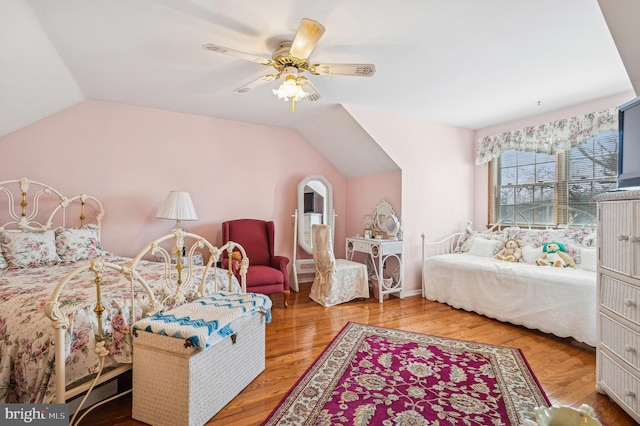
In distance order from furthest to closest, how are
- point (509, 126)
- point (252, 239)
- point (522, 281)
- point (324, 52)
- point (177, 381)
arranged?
point (509, 126)
point (252, 239)
point (522, 281)
point (324, 52)
point (177, 381)

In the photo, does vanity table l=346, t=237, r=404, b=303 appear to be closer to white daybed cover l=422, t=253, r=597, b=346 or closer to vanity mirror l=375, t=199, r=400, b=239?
vanity mirror l=375, t=199, r=400, b=239

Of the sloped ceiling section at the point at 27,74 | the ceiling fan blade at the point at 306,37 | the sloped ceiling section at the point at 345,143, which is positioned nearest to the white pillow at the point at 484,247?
the sloped ceiling section at the point at 345,143

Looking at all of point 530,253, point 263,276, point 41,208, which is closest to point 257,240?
point 263,276

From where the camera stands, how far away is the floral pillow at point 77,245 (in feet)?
9.21

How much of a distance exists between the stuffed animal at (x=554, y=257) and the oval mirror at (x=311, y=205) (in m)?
2.64

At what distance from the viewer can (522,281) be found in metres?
2.98

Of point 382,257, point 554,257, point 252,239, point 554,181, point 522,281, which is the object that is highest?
point 554,181

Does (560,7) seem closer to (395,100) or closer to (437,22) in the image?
(437,22)

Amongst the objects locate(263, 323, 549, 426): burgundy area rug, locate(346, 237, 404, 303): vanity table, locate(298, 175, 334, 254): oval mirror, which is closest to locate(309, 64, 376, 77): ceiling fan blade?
locate(263, 323, 549, 426): burgundy area rug

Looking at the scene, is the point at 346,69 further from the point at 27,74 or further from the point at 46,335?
the point at 27,74

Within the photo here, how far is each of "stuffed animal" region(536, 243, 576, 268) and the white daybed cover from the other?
84 millimetres

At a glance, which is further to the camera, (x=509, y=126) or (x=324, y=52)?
(x=509, y=126)

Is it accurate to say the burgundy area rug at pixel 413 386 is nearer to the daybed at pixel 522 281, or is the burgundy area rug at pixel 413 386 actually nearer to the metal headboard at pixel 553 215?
the daybed at pixel 522 281

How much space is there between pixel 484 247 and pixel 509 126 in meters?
1.67
